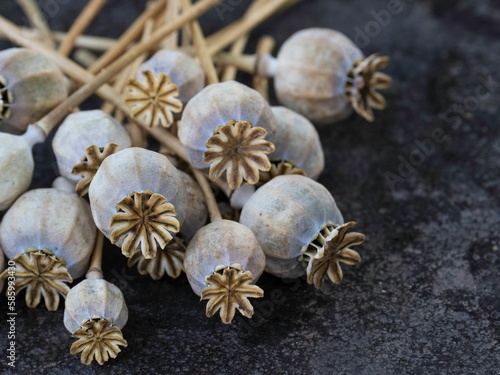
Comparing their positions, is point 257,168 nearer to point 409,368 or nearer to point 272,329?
point 272,329

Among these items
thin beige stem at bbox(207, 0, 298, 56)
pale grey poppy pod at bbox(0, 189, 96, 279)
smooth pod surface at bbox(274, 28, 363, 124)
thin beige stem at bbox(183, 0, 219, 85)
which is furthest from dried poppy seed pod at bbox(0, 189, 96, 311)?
thin beige stem at bbox(207, 0, 298, 56)

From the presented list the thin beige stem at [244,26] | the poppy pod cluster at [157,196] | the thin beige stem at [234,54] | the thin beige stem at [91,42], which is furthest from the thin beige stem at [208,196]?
the thin beige stem at [91,42]

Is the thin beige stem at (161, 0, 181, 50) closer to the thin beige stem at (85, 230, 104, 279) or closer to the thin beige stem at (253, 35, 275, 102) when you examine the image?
the thin beige stem at (253, 35, 275, 102)

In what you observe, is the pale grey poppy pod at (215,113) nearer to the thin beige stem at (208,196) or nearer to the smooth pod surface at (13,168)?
the thin beige stem at (208,196)

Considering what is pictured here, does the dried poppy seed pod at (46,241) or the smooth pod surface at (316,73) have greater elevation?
the smooth pod surface at (316,73)

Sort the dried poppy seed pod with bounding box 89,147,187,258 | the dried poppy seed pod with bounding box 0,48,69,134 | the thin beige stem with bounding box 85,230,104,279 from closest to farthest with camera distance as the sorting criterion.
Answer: the dried poppy seed pod with bounding box 89,147,187,258 < the thin beige stem with bounding box 85,230,104,279 < the dried poppy seed pod with bounding box 0,48,69,134

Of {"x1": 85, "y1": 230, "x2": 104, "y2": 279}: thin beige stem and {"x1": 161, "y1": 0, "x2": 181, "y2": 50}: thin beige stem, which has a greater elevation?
{"x1": 161, "y1": 0, "x2": 181, "y2": 50}: thin beige stem

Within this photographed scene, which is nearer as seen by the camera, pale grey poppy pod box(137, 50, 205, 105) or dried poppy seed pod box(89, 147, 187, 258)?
dried poppy seed pod box(89, 147, 187, 258)
